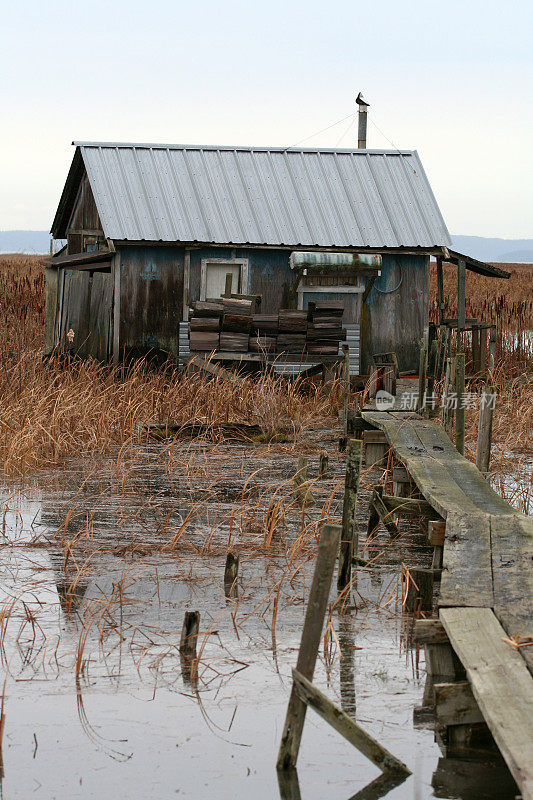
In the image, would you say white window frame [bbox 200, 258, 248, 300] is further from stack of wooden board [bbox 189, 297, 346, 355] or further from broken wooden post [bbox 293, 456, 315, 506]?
broken wooden post [bbox 293, 456, 315, 506]

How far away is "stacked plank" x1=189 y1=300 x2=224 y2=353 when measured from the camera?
16.9 m

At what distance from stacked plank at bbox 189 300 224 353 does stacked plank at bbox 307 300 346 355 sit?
1.48 metres

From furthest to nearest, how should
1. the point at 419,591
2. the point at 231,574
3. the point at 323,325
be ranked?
the point at 323,325 → the point at 231,574 → the point at 419,591

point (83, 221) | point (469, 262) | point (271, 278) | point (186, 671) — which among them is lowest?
point (186, 671)

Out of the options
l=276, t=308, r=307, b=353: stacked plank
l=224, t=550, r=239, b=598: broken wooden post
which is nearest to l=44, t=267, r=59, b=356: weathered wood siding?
l=276, t=308, r=307, b=353: stacked plank

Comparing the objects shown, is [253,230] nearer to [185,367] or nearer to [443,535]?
[185,367]

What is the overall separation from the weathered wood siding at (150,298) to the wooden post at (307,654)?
13363mm

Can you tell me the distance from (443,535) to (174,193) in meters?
12.5

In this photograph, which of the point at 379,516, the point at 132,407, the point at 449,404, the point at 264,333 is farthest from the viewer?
the point at 264,333

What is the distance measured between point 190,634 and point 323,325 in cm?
1202

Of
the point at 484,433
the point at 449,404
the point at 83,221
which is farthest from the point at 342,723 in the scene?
the point at 83,221

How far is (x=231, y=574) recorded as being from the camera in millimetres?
7027

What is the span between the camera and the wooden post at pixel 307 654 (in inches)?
177

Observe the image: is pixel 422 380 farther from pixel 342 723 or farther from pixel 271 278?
pixel 342 723
